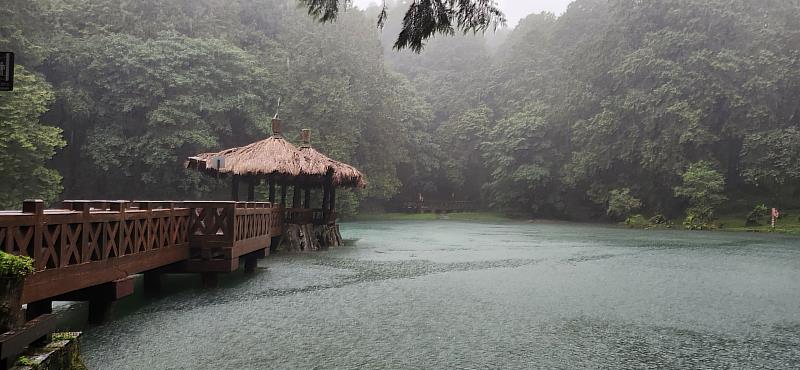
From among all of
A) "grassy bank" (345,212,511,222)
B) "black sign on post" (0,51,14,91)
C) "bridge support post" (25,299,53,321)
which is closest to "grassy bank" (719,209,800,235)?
"grassy bank" (345,212,511,222)

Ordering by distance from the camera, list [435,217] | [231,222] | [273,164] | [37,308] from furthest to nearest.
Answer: [435,217] < [273,164] < [231,222] < [37,308]

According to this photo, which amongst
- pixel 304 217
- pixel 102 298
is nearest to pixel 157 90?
pixel 304 217

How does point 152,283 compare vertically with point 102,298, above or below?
below

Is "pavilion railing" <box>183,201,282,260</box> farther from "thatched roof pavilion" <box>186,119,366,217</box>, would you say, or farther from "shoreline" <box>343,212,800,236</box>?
"shoreline" <box>343,212,800,236</box>

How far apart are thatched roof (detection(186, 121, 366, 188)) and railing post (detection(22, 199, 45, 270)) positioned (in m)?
7.16

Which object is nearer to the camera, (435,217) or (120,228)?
(120,228)

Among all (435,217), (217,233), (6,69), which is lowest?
(435,217)

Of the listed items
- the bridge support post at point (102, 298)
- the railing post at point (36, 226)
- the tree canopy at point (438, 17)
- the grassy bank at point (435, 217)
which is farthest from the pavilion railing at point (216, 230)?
the grassy bank at point (435, 217)

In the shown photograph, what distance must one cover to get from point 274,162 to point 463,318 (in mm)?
6792

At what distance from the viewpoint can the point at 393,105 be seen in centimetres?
2720

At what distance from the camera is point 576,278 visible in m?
8.29

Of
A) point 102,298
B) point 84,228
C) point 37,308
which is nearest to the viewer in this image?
point 37,308

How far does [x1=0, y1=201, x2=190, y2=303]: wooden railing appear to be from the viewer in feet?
12.6

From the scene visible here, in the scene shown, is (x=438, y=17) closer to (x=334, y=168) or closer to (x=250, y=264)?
(x=250, y=264)
